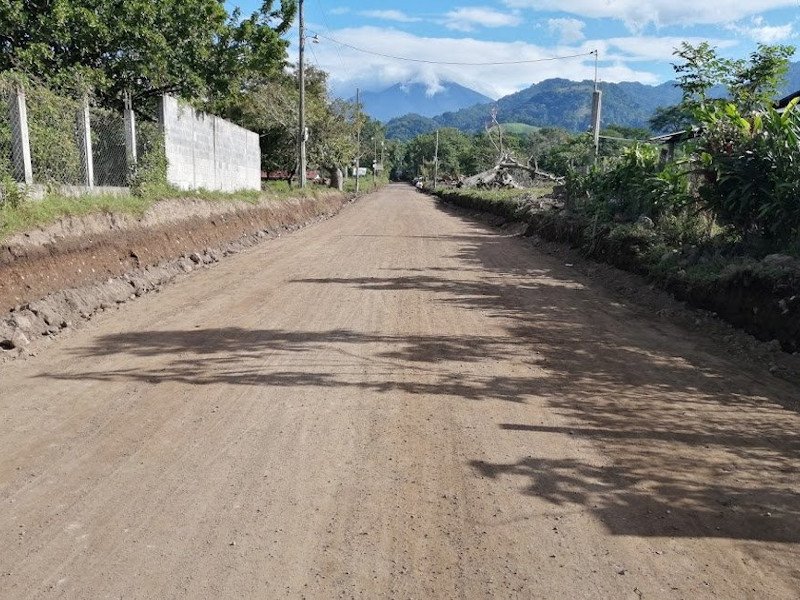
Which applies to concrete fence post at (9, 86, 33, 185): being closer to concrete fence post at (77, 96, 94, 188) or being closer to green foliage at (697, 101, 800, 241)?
concrete fence post at (77, 96, 94, 188)

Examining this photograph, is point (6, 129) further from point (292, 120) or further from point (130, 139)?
point (292, 120)

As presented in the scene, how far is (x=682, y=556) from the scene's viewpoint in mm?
3045

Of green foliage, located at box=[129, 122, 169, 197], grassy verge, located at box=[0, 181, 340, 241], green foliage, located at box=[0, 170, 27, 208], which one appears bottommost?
grassy verge, located at box=[0, 181, 340, 241]

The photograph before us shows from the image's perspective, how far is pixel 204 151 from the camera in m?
18.4

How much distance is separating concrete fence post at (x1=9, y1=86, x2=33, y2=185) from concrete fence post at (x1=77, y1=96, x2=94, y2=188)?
200cm

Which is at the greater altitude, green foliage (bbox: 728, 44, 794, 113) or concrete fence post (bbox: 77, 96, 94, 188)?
green foliage (bbox: 728, 44, 794, 113)

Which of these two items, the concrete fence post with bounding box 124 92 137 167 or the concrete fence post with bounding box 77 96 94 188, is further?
the concrete fence post with bounding box 124 92 137 167

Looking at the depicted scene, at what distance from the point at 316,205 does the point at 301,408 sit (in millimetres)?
24941

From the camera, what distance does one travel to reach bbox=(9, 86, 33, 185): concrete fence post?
8.98 m

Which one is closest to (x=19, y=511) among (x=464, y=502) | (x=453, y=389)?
(x=464, y=502)

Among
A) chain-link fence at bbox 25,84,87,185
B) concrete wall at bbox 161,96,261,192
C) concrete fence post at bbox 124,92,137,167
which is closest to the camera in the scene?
chain-link fence at bbox 25,84,87,185

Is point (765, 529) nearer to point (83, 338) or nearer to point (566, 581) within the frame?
point (566, 581)

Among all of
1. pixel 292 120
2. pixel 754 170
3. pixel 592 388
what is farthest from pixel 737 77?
pixel 292 120

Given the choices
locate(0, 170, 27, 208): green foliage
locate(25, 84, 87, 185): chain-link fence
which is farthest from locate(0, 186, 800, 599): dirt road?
locate(25, 84, 87, 185): chain-link fence
